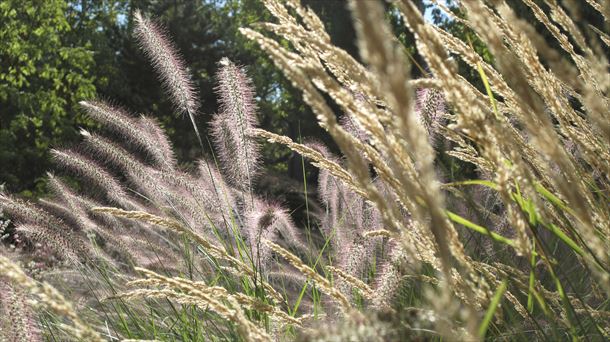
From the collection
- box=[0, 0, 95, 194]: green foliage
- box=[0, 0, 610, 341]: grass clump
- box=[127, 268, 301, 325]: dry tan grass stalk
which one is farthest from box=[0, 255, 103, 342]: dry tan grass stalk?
box=[0, 0, 95, 194]: green foliage

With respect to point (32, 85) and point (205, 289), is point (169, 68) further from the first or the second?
point (32, 85)

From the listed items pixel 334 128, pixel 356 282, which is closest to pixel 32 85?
pixel 356 282

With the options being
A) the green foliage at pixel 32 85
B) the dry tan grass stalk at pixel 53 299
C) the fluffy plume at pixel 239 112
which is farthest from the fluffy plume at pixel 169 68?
the green foliage at pixel 32 85

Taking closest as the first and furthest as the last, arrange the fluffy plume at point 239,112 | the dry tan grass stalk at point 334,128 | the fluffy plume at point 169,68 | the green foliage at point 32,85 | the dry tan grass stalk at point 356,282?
the dry tan grass stalk at point 334,128 < the dry tan grass stalk at point 356,282 < the fluffy plume at point 239,112 < the fluffy plume at point 169,68 < the green foliage at point 32,85

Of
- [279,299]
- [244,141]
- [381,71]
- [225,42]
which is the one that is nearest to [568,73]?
[381,71]

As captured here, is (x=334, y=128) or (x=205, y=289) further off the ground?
(x=334, y=128)

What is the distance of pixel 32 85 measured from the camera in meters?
17.1

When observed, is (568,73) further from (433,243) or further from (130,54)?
(130,54)

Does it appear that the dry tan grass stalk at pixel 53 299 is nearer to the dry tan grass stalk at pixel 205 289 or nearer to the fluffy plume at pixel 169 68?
A: the dry tan grass stalk at pixel 205 289

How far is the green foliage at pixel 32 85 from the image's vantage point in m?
15.1

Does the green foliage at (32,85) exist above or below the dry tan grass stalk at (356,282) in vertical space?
below

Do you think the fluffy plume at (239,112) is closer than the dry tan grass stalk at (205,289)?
No

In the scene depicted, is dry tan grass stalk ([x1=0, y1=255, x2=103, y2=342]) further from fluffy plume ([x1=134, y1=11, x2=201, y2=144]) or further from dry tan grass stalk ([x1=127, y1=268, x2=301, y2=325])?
fluffy plume ([x1=134, y1=11, x2=201, y2=144])

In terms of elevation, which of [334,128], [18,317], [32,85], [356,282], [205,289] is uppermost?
[334,128]
